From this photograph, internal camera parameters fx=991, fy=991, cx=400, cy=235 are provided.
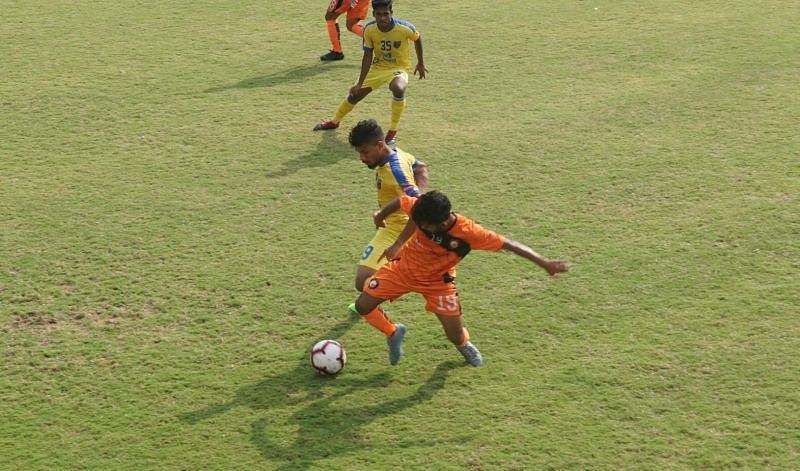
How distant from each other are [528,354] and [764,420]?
188 centimetres

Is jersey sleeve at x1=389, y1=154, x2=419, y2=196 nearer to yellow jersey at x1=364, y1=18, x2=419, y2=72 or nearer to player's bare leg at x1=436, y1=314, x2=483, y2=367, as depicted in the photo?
player's bare leg at x1=436, y1=314, x2=483, y2=367

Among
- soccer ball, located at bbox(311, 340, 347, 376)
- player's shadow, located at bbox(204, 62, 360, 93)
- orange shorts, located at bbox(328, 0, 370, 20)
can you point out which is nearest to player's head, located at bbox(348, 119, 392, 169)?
soccer ball, located at bbox(311, 340, 347, 376)

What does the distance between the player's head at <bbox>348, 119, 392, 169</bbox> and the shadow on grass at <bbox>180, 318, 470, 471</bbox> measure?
1.81 m

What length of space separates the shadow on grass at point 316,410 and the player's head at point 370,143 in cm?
181

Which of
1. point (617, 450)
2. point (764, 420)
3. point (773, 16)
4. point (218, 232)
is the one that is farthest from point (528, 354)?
point (773, 16)

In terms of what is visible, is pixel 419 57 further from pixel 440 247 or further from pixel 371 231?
pixel 440 247

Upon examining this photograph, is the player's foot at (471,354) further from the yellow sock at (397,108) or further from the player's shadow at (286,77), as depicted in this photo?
the player's shadow at (286,77)

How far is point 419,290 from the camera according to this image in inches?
308

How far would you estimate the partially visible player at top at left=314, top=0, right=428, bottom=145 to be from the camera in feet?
40.1

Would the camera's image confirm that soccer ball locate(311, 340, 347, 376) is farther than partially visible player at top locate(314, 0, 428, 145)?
No

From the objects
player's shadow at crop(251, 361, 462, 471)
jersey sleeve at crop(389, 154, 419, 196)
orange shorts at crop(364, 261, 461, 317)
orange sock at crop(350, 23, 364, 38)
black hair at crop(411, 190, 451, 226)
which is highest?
black hair at crop(411, 190, 451, 226)

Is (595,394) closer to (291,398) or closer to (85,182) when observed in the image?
(291,398)

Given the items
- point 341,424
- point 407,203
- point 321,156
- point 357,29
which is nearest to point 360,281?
point 407,203

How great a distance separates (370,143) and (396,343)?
171 centimetres
